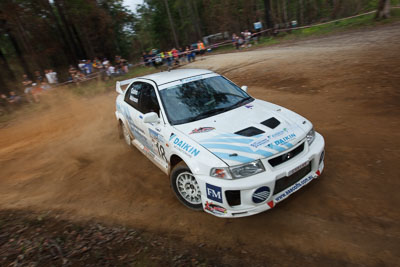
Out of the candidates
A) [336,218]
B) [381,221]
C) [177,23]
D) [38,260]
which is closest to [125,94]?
[38,260]

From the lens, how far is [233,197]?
3070mm

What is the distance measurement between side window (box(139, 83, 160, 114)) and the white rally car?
2 cm

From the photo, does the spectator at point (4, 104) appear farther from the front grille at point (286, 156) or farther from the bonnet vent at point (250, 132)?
the front grille at point (286, 156)

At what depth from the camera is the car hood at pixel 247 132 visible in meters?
3.13

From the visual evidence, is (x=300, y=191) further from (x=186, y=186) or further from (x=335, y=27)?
(x=335, y=27)

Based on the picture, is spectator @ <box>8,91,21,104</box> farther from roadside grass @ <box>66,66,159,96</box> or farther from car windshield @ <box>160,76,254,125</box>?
car windshield @ <box>160,76,254,125</box>

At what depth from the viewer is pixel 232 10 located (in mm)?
35281

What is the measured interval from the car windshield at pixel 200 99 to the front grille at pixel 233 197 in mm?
1330

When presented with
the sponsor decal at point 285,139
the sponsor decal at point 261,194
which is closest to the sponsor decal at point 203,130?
the sponsor decal at point 285,139

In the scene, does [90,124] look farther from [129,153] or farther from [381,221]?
[381,221]

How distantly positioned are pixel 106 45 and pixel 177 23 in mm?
19899

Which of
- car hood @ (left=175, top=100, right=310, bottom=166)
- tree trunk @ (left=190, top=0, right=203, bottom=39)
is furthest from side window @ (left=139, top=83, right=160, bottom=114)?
tree trunk @ (left=190, top=0, right=203, bottom=39)

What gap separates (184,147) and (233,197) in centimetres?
93

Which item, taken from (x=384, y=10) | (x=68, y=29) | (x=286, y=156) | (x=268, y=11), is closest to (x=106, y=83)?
(x=68, y=29)
